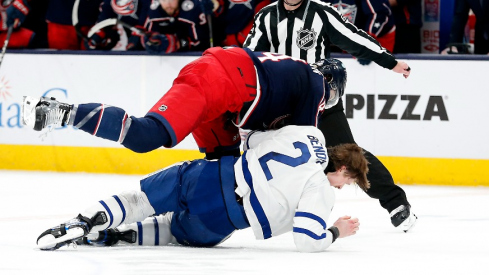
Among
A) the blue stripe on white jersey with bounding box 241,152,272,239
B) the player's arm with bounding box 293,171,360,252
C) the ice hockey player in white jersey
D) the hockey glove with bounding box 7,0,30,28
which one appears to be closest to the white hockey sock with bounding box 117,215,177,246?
the ice hockey player in white jersey

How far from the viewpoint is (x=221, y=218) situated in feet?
11.8

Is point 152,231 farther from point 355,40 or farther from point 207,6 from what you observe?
point 207,6

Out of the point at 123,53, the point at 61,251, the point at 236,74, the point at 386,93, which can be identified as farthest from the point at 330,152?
the point at 123,53

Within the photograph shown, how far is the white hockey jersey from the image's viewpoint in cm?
347

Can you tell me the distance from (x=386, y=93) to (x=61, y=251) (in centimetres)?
376

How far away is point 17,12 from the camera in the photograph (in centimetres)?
760

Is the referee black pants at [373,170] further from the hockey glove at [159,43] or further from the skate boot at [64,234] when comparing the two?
the hockey glove at [159,43]

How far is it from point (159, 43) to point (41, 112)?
153 inches

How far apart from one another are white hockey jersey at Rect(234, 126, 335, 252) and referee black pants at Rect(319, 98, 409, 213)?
3.46 ft

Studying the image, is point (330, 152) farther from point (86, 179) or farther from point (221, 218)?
point (86, 179)

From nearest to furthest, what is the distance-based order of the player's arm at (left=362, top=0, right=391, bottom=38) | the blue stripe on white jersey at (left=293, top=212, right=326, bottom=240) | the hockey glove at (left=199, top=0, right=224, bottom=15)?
the blue stripe on white jersey at (left=293, top=212, right=326, bottom=240) < the player's arm at (left=362, top=0, right=391, bottom=38) < the hockey glove at (left=199, top=0, right=224, bottom=15)

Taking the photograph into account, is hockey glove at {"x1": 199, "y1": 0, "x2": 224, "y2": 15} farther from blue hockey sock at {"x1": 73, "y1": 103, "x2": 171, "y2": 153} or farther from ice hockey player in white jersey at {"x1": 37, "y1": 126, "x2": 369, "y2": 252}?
blue hockey sock at {"x1": 73, "y1": 103, "x2": 171, "y2": 153}

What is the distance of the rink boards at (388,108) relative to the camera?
6570mm

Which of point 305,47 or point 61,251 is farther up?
point 305,47
